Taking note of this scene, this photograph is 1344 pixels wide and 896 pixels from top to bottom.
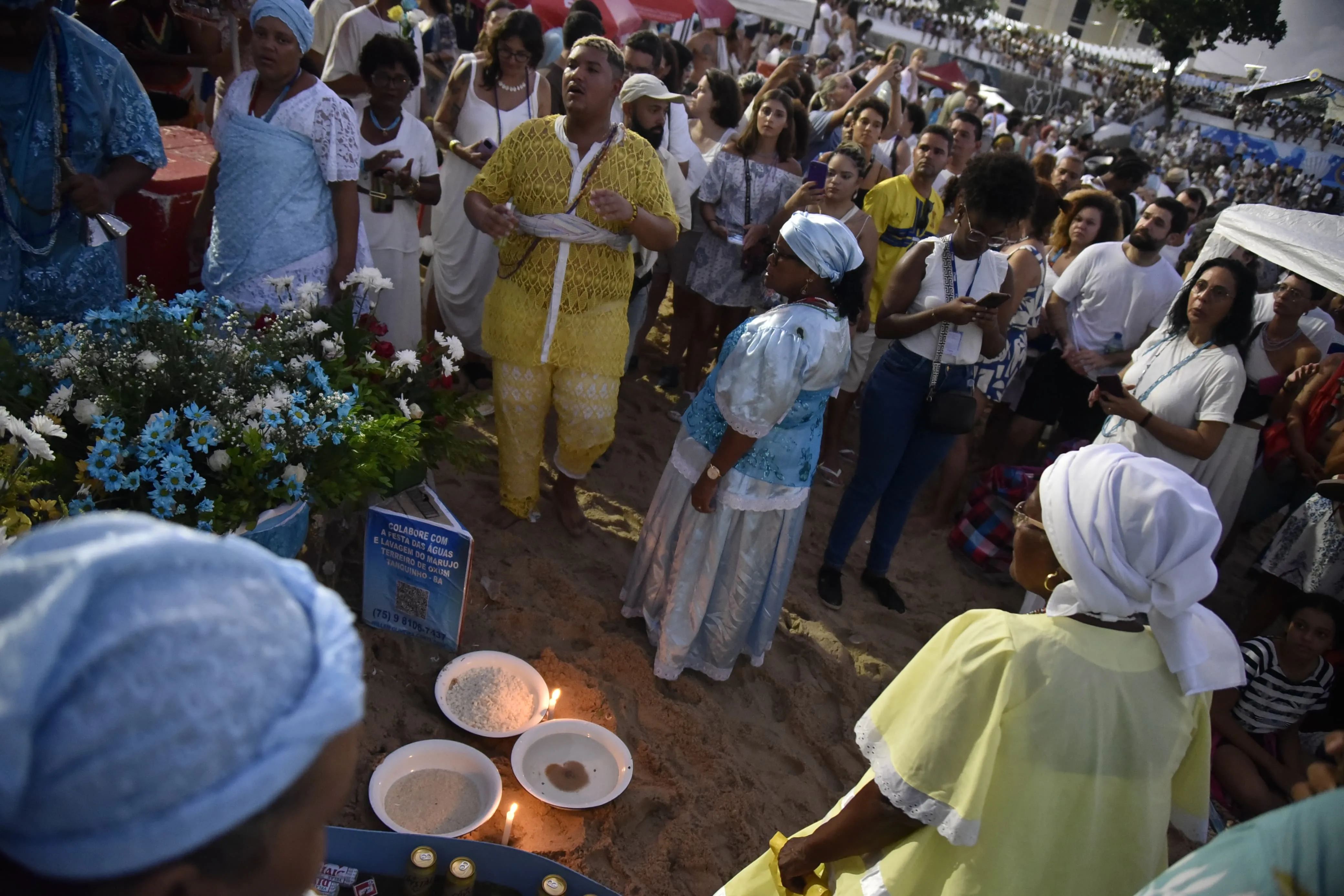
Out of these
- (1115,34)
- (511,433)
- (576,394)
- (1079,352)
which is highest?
(1115,34)

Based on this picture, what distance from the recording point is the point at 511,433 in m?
3.91

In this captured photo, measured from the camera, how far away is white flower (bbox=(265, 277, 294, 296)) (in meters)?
2.87

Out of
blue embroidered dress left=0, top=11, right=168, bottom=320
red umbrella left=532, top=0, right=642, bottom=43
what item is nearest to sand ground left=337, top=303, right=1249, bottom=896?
blue embroidered dress left=0, top=11, right=168, bottom=320

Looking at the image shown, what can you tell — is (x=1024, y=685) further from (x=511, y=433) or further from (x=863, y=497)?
(x=511, y=433)

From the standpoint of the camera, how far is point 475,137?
4934 mm

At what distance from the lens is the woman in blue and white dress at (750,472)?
117 inches

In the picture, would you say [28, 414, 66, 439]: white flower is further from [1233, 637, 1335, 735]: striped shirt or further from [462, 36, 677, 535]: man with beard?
[1233, 637, 1335, 735]: striped shirt

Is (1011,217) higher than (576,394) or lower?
higher

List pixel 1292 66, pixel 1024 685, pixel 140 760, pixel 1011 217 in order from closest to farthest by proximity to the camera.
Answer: pixel 140 760
pixel 1024 685
pixel 1011 217
pixel 1292 66

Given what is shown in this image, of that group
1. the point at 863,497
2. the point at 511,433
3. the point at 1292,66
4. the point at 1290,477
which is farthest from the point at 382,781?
the point at 1292,66

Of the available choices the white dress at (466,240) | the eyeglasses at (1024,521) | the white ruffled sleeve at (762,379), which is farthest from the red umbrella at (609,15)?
the eyeglasses at (1024,521)

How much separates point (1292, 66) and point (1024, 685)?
53.5ft

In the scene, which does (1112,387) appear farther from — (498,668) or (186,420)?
(186,420)

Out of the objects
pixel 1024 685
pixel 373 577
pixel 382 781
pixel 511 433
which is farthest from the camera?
pixel 511 433
